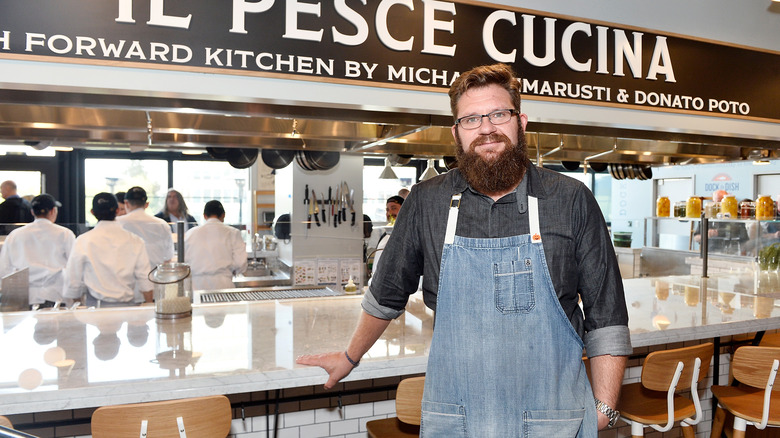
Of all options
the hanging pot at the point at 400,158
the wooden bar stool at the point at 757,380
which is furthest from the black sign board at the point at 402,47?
the hanging pot at the point at 400,158

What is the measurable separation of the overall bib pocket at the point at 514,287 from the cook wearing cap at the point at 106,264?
3.44 m

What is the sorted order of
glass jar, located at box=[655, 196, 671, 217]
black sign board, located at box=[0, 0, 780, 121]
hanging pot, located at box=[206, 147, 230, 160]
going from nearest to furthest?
black sign board, located at box=[0, 0, 780, 121] < hanging pot, located at box=[206, 147, 230, 160] < glass jar, located at box=[655, 196, 671, 217]

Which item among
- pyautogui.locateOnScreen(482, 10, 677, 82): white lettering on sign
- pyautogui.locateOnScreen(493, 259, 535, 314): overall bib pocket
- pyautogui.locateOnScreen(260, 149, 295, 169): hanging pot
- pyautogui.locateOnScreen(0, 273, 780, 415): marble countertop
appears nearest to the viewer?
pyautogui.locateOnScreen(493, 259, 535, 314): overall bib pocket

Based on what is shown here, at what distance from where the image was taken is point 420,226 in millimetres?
1746

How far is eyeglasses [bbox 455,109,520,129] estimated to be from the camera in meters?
1.60

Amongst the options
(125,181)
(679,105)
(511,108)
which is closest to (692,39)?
(679,105)

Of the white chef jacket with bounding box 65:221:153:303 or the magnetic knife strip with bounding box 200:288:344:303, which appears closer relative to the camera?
the magnetic knife strip with bounding box 200:288:344:303

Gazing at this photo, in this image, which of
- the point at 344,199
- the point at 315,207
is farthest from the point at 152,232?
the point at 344,199

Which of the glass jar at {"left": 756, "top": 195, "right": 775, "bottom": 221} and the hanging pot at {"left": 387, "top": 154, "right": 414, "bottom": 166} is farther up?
the hanging pot at {"left": 387, "top": 154, "right": 414, "bottom": 166}

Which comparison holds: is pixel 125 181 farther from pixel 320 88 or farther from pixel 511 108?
pixel 511 108

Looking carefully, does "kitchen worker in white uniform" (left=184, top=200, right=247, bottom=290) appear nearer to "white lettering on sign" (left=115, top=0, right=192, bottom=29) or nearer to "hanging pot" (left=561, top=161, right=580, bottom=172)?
"white lettering on sign" (left=115, top=0, right=192, bottom=29)

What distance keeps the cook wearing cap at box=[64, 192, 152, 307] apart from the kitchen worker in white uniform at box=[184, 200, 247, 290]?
0.80 m

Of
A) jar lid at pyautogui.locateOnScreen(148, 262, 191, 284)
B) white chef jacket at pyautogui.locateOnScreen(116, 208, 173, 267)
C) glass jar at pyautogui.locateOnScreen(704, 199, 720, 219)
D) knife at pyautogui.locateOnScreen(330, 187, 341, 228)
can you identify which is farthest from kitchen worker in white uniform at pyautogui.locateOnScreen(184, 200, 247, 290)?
glass jar at pyautogui.locateOnScreen(704, 199, 720, 219)

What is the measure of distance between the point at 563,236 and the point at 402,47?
1.75 meters
